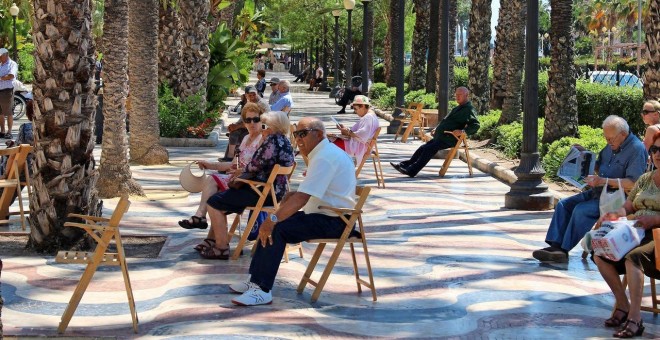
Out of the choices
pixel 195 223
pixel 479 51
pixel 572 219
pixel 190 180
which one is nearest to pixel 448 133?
pixel 190 180

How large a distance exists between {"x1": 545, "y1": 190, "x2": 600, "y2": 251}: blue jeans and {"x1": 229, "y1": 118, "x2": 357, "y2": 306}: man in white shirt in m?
2.29

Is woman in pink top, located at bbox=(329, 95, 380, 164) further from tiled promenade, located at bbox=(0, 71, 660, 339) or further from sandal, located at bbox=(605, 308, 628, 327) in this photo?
sandal, located at bbox=(605, 308, 628, 327)

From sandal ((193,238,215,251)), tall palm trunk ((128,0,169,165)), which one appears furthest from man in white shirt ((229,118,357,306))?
tall palm trunk ((128,0,169,165))

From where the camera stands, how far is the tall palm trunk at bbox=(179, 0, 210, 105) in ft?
81.6

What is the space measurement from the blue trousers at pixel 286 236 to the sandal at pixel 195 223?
8.60ft

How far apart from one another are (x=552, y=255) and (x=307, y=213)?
2.61 metres

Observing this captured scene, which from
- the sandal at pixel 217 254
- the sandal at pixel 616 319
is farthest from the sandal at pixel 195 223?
the sandal at pixel 616 319

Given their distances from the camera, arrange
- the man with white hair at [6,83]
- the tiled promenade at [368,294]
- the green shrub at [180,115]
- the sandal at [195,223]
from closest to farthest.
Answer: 1. the tiled promenade at [368,294]
2. the sandal at [195,223]
3. the man with white hair at [6,83]
4. the green shrub at [180,115]

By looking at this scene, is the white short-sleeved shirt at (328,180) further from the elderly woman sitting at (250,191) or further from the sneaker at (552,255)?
the sneaker at (552,255)

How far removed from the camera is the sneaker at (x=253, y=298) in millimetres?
8289

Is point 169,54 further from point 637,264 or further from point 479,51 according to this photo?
point 637,264

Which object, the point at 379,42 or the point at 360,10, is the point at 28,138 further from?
the point at 379,42

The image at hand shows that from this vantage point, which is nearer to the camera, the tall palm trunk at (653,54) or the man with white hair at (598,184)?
the man with white hair at (598,184)

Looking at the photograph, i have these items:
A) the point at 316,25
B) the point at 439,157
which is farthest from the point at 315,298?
the point at 316,25
